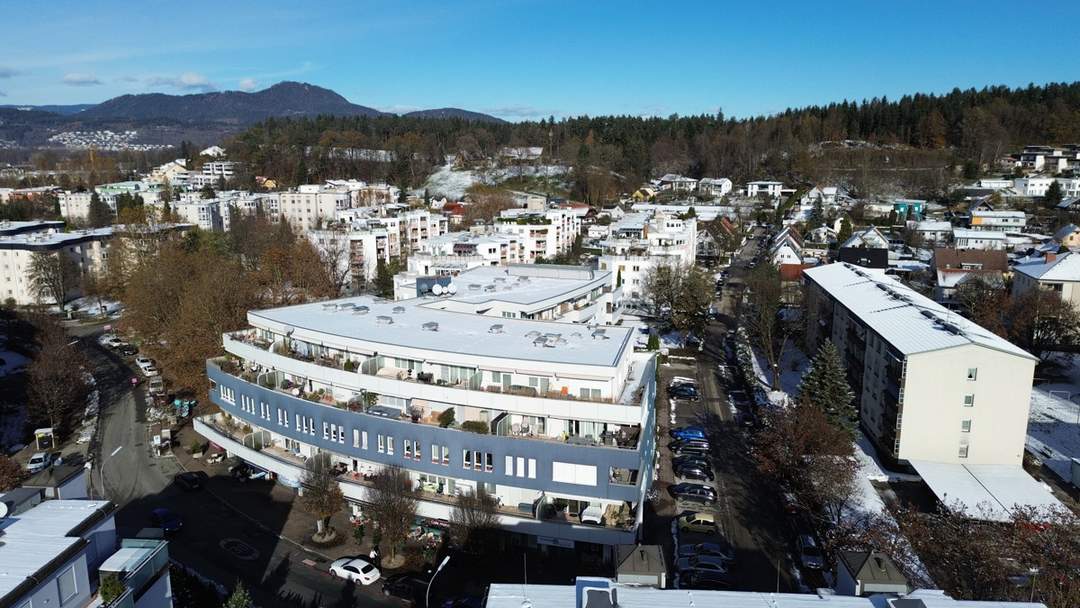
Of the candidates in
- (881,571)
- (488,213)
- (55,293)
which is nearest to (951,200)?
(488,213)

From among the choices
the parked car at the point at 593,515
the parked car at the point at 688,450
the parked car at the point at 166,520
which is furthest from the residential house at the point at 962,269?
the parked car at the point at 166,520

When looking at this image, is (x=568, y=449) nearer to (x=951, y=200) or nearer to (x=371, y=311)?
(x=371, y=311)

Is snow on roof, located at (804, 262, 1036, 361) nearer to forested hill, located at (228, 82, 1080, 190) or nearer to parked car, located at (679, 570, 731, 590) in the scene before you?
parked car, located at (679, 570, 731, 590)

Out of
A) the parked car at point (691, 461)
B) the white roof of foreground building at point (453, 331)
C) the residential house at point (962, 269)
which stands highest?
the white roof of foreground building at point (453, 331)

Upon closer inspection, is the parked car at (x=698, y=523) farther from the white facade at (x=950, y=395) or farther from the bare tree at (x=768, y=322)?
the bare tree at (x=768, y=322)

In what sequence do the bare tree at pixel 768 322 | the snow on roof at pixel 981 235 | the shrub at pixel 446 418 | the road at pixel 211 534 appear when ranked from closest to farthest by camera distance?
the road at pixel 211 534, the shrub at pixel 446 418, the bare tree at pixel 768 322, the snow on roof at pixel 981 235

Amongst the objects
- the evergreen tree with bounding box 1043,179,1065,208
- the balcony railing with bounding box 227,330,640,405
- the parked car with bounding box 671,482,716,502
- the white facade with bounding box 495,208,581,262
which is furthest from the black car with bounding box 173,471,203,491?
the evergreen tree with bounding box 1043,179,1065,208

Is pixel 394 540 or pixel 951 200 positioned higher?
pixel 951 200
